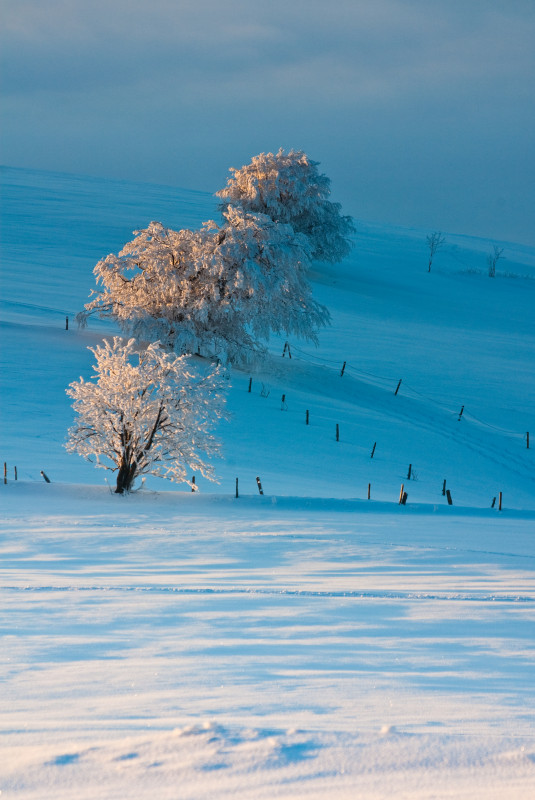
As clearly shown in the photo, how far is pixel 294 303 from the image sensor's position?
141ft

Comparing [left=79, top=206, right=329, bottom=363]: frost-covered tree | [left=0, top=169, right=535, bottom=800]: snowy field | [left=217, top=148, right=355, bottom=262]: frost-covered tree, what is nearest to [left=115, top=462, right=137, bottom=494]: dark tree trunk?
[left=0, top=169, right=535, bottom=800]: snowy field

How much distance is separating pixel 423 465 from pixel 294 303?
1454cm

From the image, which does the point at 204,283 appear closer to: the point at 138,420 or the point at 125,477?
the point at 138,420

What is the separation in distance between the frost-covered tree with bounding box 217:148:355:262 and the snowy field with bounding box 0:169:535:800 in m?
10.1

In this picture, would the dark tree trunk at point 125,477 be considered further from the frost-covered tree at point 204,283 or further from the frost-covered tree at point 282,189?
the frost-covered tree at point 282,189

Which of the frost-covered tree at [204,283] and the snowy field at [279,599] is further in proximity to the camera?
the frost-covered tree at [204,283]

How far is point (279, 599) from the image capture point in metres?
10.5

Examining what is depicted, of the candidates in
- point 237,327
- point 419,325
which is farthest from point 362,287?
point 237,327

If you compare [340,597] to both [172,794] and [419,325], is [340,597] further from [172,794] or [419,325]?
[419,325]

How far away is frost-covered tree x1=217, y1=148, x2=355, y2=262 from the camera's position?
47.2 meters

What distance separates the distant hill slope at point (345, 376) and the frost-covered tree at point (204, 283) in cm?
285

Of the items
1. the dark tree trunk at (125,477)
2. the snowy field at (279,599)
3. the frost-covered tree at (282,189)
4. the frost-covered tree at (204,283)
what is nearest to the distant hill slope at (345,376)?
Result: the snowy field at (279,599)

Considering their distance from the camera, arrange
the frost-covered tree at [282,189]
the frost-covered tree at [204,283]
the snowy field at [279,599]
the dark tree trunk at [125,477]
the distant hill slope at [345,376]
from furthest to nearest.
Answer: the frost-covered tree at [282,189] → the frost-covered tree at [204,283] → the distant hill slope at [345,376] → the dark tree trunk at [125,477] → the snowy field at [279,599]

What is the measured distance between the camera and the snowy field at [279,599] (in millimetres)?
4547
